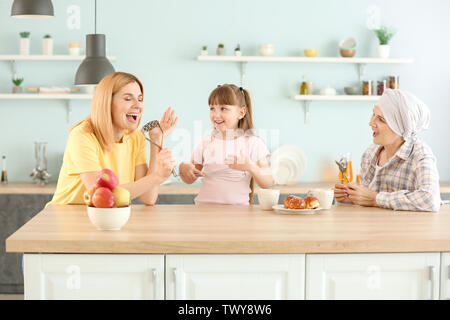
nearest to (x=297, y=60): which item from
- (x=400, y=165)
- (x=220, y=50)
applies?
(x=220, y=50)

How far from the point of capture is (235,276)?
6.09 ft

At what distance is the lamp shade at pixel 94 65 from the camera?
3.31 meters

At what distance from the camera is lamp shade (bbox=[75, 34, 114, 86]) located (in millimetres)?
3309

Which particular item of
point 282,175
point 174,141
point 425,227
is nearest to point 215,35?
point 174,141

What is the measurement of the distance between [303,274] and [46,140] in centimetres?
326

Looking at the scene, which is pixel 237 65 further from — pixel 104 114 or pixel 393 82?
pixel 104 114

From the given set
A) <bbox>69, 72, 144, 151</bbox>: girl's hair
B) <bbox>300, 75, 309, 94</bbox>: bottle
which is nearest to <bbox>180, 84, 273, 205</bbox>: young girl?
<bbox>69, 72, 144, 151</bbox>: girl's hair

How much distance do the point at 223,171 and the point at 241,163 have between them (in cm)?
26

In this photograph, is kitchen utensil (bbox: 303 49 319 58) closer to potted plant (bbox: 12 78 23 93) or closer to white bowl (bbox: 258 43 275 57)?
white bowl (bbox: 258 43 275 57)

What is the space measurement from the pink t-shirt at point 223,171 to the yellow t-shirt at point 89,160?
35cm

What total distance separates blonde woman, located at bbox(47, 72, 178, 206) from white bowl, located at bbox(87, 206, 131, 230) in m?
0.40

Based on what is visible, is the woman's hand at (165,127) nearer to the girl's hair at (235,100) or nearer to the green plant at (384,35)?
the girl's hair at (235,100)

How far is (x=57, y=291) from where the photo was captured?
1.83 m

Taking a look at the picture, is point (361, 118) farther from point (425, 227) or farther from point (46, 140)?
point (425, 227)
